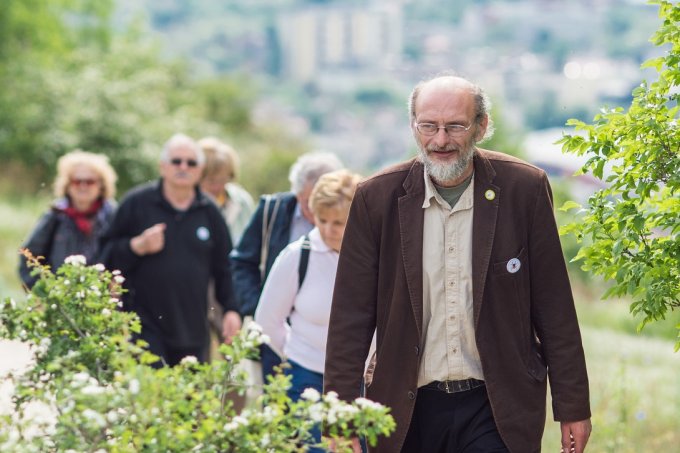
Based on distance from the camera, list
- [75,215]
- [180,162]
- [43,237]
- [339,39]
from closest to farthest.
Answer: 1. [180,162]
2. [43,237]
3. [75,215]
4. [339,39]

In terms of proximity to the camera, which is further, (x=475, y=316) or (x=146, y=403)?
(x=475, y=316)

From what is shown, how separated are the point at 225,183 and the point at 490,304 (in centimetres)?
492

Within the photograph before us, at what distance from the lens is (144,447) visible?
341 cm

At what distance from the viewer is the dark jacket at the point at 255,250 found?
6.95 m

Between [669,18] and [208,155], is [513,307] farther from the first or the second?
[208,155]

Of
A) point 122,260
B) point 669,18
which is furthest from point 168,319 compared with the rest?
point 669,18

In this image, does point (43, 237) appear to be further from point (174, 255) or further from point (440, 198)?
point (440, 198)

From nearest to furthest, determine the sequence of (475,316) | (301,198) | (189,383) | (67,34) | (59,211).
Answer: (189,383)
(475,316)
(301,198)
(59,211)
(67,34)

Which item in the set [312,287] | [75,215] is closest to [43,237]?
[75,215]

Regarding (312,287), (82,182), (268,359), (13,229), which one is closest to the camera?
(312,287)

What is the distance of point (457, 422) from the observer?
14.9 ft

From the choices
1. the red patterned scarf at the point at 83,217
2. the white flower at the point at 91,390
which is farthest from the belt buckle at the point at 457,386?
the red patterned scarf at the point at 83,217

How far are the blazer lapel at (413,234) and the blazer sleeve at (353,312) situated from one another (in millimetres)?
147

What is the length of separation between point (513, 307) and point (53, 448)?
1.75 m
